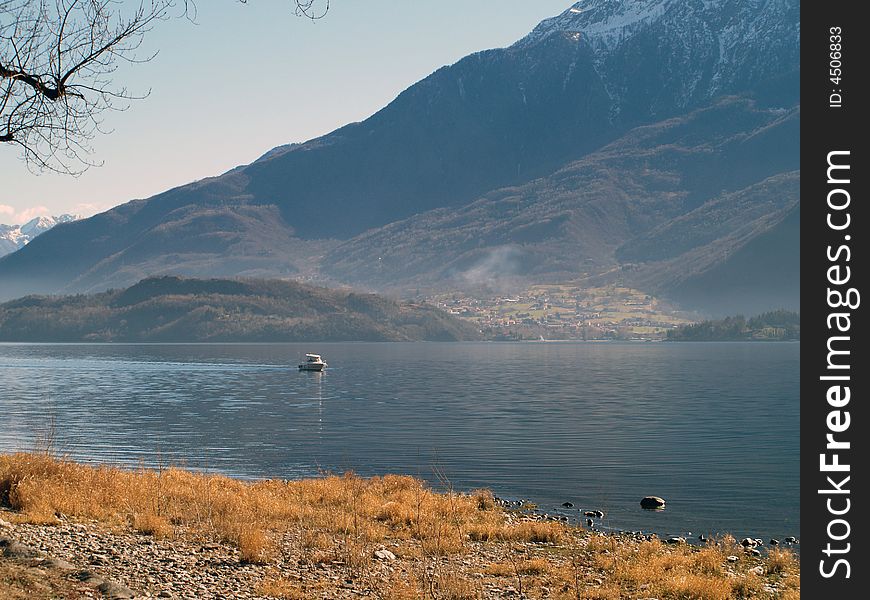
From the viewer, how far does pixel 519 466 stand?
53.9 meters

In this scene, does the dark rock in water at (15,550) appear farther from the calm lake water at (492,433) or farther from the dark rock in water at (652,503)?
the dark rock in water at (652,503)

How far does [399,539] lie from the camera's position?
24.2 metres

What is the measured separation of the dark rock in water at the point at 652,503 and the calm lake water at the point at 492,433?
451 mm

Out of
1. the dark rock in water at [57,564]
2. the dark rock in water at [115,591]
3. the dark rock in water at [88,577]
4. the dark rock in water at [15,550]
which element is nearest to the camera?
the dark rock in water at [115,591]

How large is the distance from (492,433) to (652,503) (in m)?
33.1

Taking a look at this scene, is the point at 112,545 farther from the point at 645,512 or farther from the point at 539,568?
the point at 645,512

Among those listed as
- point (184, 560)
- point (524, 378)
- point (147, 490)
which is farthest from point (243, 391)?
point (184, 560)

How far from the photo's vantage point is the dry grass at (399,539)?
19.7 meters

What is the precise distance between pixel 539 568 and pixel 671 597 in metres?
3.31

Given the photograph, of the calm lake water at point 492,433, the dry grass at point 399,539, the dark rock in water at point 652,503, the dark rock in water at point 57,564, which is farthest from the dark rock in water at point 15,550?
the dark rock in water at point 652,503

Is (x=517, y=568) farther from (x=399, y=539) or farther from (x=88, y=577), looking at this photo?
(x=88, y=577)
